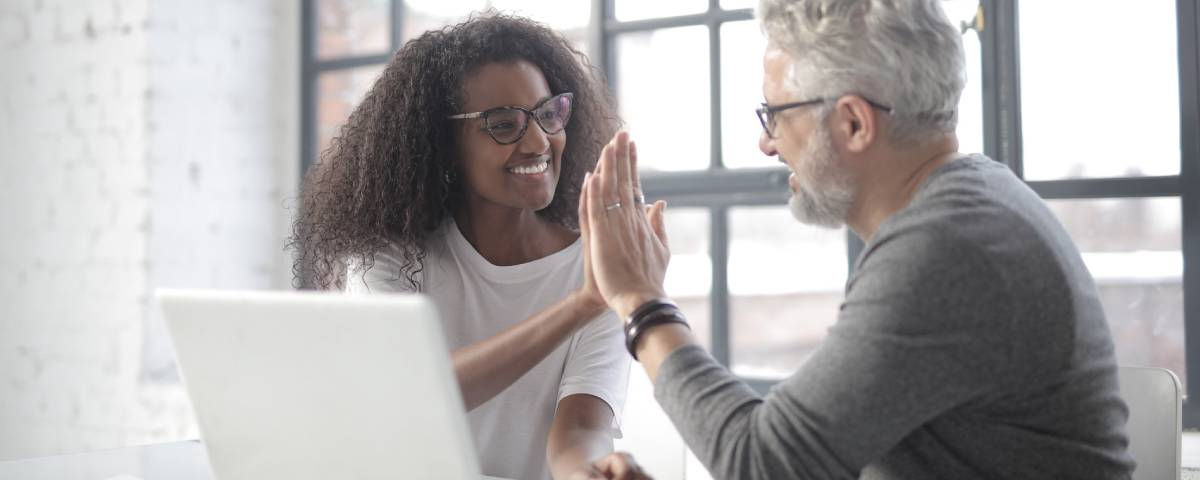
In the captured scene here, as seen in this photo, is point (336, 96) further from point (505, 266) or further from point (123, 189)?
point (505, 266)

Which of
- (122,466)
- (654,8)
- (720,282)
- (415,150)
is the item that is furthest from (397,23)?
(122,466)

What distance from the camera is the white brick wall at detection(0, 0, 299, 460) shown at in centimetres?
340

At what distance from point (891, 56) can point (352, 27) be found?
2.70 metres

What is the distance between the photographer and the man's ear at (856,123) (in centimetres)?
128

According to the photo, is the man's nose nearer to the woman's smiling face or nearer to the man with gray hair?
the man with gray hair

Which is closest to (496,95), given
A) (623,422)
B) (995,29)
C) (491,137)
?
(491,137)

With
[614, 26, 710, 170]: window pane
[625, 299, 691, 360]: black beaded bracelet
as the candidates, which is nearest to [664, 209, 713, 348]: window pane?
[614, 26, 710, 170]: window pane

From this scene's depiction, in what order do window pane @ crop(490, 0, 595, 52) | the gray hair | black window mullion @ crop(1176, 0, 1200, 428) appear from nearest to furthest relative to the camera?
the gray hair, black window mullion @ crop(1176, 0, 1200, 428), window pane @ crop(490, 0, 595, 52)

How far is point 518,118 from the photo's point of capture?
1.72 meters

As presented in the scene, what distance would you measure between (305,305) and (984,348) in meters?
0.64

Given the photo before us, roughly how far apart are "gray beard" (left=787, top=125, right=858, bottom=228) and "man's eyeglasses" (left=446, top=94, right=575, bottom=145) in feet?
1.65

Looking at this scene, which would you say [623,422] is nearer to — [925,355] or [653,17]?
[925,355]

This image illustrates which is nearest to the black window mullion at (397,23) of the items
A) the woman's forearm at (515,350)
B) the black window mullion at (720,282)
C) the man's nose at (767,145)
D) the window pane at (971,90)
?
the black window mullion at (720,282)

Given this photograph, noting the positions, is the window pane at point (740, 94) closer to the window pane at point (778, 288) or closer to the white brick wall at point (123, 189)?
the window pane at point (778, 288)
